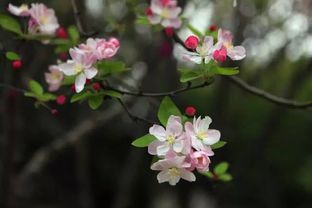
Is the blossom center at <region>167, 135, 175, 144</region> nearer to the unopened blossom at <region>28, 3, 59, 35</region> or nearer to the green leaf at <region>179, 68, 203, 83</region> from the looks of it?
the green leaf at <region>179, 68, 203, 83</region>

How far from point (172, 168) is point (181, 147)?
0.20 ft

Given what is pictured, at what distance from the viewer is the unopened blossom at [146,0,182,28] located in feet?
5.54

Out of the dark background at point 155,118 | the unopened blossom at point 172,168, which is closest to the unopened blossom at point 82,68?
the unopened blossom at point 172,168

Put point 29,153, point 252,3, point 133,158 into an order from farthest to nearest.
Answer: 1. point 29,153
2. point 133,158
3. point 252,3

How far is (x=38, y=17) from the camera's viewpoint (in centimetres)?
158

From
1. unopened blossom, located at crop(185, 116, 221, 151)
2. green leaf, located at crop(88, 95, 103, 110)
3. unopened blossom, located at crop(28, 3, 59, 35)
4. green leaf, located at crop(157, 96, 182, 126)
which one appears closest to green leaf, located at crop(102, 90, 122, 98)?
green leaf, located at crop(88, 95, 103, 110)

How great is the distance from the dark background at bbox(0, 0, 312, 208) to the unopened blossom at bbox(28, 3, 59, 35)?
64 cm

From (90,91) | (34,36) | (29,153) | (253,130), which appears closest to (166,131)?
(90,91)

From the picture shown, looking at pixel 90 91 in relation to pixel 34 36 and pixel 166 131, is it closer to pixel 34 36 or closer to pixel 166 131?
pixel 166 131

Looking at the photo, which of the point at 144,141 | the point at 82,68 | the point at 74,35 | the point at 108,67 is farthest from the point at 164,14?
the point at 144,141

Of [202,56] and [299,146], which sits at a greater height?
[202,56]

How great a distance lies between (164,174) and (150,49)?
310 centimetres

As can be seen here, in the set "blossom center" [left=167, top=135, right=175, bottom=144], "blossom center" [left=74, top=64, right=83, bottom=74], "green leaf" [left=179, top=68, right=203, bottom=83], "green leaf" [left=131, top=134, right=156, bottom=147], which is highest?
"green leaf" [left=179, top=68, right=203, bottom=83]

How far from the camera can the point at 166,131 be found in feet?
3.48
